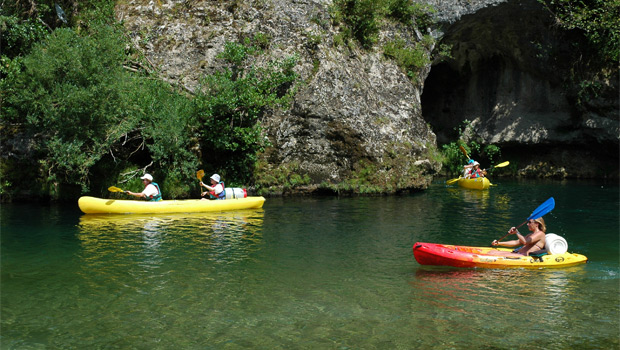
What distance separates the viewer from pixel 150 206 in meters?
14.4

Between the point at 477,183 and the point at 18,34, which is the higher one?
the point at 18,34

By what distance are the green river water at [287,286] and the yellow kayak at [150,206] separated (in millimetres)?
351

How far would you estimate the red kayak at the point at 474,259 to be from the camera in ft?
30.3

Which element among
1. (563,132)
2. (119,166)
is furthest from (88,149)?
(563,132)

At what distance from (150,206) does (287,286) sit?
7101 millimetres

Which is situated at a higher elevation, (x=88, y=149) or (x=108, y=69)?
(x=108, y=69)

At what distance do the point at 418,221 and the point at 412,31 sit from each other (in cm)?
1075

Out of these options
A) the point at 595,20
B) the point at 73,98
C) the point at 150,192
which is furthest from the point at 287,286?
the point at 595,20

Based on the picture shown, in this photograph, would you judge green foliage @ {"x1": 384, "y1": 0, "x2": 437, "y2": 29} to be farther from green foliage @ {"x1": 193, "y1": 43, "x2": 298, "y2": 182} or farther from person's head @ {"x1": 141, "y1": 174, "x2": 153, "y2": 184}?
person's head @ {"x1": 141, "y1": 174, "x2": 153, "y2": 184}

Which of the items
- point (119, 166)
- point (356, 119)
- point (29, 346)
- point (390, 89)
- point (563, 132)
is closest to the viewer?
point (29, 346)

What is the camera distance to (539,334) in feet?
21.5

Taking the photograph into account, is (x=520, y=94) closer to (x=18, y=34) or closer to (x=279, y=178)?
(x=279, y=178)

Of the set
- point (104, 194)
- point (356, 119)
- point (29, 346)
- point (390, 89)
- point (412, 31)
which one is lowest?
point (29, 346)

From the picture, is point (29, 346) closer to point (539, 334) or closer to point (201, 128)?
point (539, 334)
